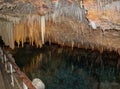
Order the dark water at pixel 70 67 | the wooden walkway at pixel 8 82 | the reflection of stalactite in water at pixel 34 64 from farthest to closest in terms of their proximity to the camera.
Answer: the reflection of stalactite in water at pixel 34 64 < the dark water at pixel 70 67 < the wooden walkway at pixel 8 82

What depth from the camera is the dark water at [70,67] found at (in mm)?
10406

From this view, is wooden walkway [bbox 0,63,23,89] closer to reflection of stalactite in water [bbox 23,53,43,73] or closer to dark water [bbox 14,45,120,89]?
dark water [bbox 14,45,120,89]

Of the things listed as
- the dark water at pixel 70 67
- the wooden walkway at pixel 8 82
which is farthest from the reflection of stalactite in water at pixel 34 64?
the wooden walkway at pixel 8 82

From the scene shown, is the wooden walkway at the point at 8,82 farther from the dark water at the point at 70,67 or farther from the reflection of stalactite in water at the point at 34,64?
the reflection of stalactite in water at the point at 34,64

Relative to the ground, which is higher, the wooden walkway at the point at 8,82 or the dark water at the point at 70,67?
the wooden walkway at the point at 8,82

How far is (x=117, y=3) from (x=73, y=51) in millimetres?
8662

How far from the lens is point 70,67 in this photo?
1338 centimetres

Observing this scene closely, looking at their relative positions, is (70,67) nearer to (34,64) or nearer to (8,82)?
(34,64)

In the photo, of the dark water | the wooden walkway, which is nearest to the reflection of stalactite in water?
the dark water

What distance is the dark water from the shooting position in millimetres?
10406

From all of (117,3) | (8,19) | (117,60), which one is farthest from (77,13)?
(117,60)

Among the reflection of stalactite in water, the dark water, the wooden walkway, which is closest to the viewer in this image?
the wooden walkway

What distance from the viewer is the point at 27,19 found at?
9805mm

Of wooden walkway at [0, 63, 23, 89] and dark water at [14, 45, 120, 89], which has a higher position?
wooden walkway at [0, 63, 23, 89]
